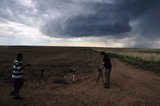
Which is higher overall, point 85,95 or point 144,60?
point 144,60

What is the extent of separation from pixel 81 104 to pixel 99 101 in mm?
1034

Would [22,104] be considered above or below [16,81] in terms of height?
below

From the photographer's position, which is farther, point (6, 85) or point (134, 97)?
point (6, 85)

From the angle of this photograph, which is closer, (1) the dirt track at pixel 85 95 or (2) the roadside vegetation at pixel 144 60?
(1) the dirt track at pixel 85 95

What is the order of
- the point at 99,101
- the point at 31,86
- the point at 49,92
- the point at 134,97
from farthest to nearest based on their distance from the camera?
the point at 31,86 → the point at 49,92 → the point at 134,97 → the point at 99,101

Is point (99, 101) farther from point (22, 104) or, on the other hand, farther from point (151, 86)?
point (151, 86)

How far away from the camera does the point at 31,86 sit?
17438mm

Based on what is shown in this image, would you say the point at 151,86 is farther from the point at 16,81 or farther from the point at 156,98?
the point at 16,81

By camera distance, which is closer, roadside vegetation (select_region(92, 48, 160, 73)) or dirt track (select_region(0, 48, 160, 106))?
dirt track (select_region(0, 48, 160, 106))

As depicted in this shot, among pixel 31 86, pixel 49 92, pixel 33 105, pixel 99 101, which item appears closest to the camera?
pixel 33 105

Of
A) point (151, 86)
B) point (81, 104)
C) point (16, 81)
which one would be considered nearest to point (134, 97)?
point (81, 104)

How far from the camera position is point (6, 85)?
1800 centimetres

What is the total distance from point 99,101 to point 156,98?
289cm

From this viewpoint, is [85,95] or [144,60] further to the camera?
[144,60]
